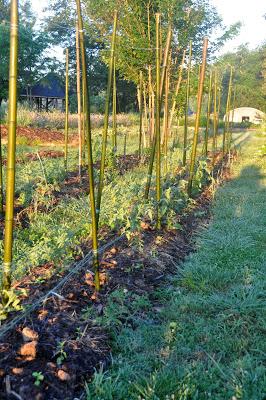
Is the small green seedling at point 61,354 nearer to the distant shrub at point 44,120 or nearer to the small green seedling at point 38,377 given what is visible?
the small green seedling at point 38,377

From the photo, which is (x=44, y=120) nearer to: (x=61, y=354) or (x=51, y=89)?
(x=51, y=89)

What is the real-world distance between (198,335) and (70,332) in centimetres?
83

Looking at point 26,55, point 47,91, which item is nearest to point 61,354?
point 26,55

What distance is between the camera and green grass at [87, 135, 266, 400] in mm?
2217

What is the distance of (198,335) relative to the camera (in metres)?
2.76

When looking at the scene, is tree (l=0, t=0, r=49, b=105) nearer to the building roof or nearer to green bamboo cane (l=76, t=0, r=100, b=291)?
the building roof

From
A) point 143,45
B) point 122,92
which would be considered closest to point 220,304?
point 143,45

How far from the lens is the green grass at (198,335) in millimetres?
2217

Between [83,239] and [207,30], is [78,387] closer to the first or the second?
[83,239]

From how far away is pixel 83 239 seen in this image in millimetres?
4191

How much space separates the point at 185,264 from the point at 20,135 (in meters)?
13.1

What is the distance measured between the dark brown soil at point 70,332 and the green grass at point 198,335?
0.36 ft

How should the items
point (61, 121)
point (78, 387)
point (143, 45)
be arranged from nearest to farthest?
point (78, 387)
point (143, 45)
point (61, 121)

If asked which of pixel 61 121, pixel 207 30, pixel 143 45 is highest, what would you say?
pixel 207 30
